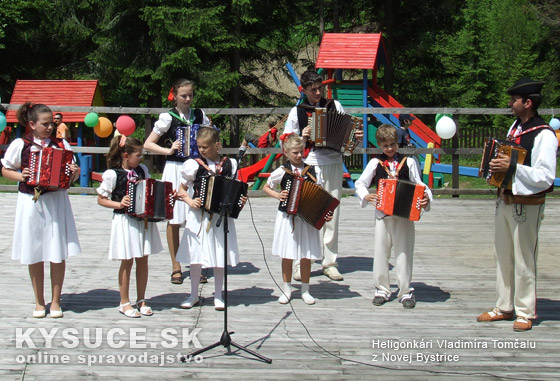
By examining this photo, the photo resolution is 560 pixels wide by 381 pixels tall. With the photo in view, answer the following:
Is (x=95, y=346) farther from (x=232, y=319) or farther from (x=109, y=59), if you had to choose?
(x=109, y=59)

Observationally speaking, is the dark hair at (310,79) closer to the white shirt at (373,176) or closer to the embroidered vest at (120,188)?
the white shirt at (373,176)

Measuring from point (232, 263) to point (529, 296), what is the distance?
2.54m

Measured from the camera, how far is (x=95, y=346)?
5504 millimetres

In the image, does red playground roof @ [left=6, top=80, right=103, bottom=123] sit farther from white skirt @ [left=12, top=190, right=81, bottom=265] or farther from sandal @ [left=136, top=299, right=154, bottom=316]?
sandal @ [left=136, top=299, right=154, bottom=316]

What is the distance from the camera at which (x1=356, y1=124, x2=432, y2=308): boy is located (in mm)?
6668

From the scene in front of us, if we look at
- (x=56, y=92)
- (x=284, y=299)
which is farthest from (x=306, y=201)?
(x=56, y=92)

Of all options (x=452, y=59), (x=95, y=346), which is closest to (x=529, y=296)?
(x=95, y=346)

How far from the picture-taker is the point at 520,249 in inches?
235

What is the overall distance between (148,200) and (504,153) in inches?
114

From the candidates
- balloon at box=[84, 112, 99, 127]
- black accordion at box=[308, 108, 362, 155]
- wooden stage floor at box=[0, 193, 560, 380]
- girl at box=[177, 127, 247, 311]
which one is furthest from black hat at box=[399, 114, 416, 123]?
girl at box=[177, 127, 247, 311]

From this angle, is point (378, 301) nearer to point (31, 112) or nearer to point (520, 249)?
point (520, 249)

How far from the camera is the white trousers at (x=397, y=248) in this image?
670 centimetres

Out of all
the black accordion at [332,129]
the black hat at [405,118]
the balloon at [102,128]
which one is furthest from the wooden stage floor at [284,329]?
the black hat at [405,118]

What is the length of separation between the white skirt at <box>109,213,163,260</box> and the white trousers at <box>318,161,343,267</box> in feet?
6.99
